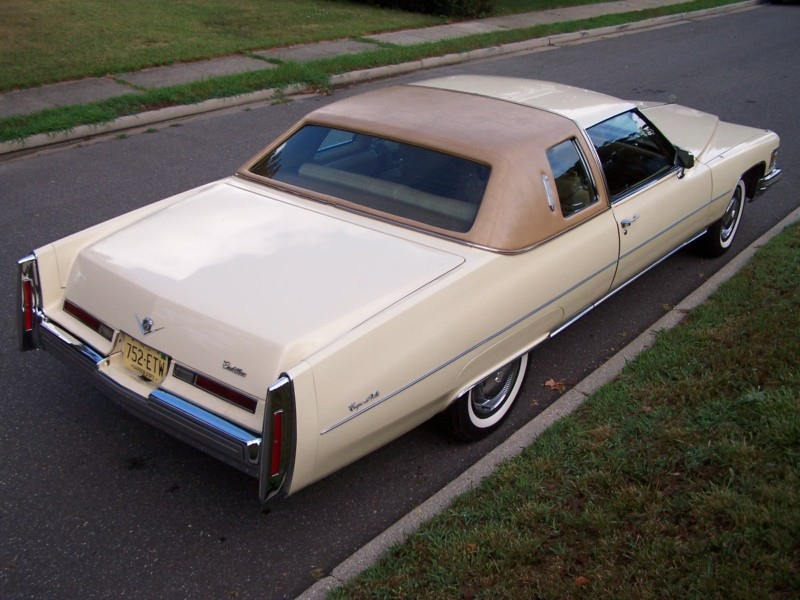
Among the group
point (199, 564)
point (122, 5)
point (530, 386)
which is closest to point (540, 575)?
point (199, 564)

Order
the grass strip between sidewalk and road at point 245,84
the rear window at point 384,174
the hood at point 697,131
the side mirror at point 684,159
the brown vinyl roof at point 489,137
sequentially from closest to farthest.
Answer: the brown vinyl roof at point 489,137, the rear window at point 384,174, the side mirror at point 684,159, the hood at point 697,131, the grass strip between sidewalk and road at point 245,84

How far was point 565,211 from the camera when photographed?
425 centimetres

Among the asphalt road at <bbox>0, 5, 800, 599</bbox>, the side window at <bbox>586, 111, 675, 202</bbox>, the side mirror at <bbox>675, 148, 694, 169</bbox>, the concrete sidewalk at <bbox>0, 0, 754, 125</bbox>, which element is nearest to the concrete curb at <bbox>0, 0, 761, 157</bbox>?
the concrete sidewalk at <bbox>0, 0, 754, 125</bbox>

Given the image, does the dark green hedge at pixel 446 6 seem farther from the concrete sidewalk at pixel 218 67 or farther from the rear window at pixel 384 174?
the rear window at pixel 384 174

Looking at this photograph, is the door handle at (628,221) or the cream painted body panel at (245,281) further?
the door handle at (628,221)

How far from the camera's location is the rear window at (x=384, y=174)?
401 cm

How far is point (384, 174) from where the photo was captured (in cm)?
421

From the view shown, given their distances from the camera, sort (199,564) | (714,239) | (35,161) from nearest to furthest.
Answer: (199,564) → (714,239) → (35,161)

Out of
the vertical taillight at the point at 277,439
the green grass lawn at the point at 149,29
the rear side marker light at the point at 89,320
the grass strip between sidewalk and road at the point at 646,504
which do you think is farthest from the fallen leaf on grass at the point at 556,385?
the green grass lawn at the point at 149,29

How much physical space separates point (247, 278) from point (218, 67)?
8268 mm

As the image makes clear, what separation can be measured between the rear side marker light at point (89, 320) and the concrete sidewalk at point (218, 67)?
5.83 m

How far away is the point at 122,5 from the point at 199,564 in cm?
1305

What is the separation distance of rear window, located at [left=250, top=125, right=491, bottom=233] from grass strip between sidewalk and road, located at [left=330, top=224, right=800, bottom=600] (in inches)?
48.7

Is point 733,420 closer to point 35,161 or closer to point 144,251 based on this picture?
point 144,251
